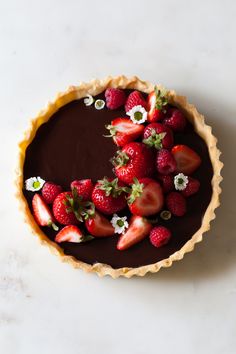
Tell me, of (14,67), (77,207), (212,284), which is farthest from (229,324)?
Answer: (14,67)

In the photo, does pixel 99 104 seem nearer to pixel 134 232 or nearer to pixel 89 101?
pixel 89 101

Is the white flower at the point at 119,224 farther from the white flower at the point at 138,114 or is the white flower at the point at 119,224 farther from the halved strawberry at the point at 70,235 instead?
the white flower at the point at 138,114

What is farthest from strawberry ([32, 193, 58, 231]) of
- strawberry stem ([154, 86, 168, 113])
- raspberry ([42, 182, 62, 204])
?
strawberry stem ([154, 86, 168, 113])

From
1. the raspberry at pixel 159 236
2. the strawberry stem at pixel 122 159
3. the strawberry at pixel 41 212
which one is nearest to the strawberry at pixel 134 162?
the strawberry stem at pixel 122 159

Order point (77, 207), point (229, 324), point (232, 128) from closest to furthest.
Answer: point (77, 207) < point (229, 324) < point (232, 128)

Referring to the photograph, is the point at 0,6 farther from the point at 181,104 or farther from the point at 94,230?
the point at 94,230

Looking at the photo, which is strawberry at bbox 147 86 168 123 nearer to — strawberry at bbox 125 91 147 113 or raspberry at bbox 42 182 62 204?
strawberry at bbox 125 91 147 113
